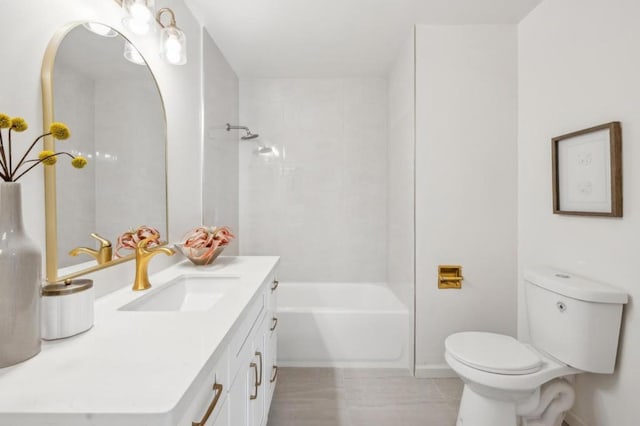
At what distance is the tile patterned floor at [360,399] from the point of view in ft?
5.82

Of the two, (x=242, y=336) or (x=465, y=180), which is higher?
(x=465, y=180)

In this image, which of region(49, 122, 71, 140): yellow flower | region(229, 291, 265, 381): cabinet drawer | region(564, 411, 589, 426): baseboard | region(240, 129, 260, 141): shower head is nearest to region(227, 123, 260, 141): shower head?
region(240, 129, 260, 141): shower head

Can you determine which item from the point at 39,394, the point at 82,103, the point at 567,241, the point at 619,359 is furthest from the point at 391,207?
the point at 39,394

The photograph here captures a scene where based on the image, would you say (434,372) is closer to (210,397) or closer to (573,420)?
(573,420)

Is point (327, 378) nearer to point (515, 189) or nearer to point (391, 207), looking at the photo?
point (391, 207)

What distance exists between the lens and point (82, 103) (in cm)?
106

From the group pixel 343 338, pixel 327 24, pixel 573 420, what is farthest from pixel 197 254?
pixel 573 420

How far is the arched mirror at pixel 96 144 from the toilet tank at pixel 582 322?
197cm

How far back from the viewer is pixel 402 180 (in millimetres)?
2494

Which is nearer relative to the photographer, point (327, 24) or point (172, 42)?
point (172, 42)

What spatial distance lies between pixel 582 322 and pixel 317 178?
7.22 ft

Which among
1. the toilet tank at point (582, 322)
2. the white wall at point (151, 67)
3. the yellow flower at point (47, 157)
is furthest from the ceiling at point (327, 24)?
the toilet tank at point (582, 322)

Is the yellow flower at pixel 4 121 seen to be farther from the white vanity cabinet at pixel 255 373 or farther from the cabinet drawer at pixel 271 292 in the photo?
the cabinet drawer at pixel 271 292

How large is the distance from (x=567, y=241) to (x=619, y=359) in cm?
59
